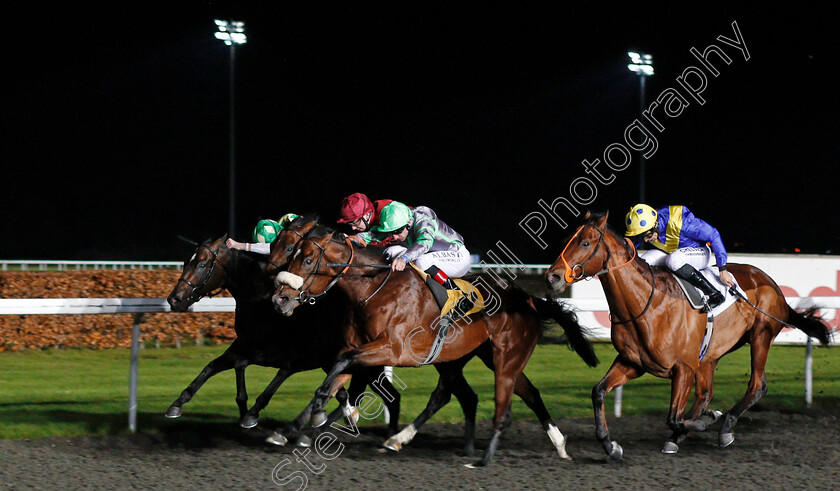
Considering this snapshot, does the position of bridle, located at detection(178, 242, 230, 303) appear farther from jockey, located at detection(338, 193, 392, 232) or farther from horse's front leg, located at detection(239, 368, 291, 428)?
jockey, located at detection(338, 193, 392, 232)

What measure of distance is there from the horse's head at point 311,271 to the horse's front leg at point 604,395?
1.61 meters

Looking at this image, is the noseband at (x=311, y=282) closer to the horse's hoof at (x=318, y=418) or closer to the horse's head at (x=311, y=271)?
the horse's head at (x=311, y=271)

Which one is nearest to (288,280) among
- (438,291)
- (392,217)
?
(392,217)

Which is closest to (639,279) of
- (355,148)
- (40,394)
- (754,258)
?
(40,394)

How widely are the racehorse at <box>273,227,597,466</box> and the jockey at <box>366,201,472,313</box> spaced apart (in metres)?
0.08

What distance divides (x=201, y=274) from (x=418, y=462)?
195 cm

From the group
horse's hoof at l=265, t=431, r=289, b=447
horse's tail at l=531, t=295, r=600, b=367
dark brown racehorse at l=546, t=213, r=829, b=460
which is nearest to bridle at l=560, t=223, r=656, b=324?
dark brown racehorse at l=546, t=213, r=829, b=460

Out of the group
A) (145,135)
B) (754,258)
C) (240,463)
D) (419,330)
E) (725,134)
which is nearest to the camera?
(240,463)

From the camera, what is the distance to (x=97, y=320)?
9547mm

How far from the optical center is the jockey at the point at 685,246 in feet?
16.9

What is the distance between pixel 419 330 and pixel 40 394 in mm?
3679

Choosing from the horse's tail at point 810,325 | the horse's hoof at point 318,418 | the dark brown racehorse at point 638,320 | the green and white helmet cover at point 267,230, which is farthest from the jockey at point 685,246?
the green and white helmet cover at point 267,230

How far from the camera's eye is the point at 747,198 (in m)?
28.5

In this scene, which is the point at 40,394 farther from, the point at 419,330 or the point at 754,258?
the point at 754,258
